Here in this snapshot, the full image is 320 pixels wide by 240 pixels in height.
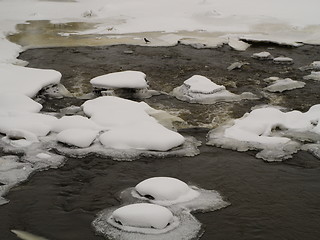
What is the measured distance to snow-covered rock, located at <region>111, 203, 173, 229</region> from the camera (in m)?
4.82

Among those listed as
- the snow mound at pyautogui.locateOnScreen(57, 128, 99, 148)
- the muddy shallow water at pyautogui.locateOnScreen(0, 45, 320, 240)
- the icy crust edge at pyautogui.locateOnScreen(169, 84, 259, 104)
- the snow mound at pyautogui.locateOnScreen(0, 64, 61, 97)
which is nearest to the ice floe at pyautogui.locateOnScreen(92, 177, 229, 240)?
the muddy shallow water at pyautogui.locateOnScreen(0, 45, 320, 240)

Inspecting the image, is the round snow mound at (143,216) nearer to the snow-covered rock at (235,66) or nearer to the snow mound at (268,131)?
the snow mound at (268,131)

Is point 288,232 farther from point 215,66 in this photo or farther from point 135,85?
point 215,66

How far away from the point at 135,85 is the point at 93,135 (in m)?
2.60

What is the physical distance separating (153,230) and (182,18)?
50.3 ft

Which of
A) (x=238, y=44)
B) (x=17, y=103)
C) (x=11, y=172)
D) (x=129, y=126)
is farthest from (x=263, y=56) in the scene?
(x=11, y=172)

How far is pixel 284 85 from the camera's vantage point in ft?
34.2

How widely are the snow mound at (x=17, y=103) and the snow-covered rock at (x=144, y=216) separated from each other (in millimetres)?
3976

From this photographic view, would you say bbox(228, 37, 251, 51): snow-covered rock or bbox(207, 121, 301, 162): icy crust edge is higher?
bbox(228, 37, 251, 51): snow-covered rock

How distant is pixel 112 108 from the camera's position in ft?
27.1

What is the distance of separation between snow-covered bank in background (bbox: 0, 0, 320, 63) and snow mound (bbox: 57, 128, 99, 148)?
277 inches

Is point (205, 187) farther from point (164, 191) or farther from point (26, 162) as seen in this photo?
point (26, 162)

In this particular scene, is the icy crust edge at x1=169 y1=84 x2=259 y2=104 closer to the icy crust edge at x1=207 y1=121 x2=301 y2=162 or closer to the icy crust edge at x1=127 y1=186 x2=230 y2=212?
the icy crust edge at x1=207 y1=121 x2=301 y2=162

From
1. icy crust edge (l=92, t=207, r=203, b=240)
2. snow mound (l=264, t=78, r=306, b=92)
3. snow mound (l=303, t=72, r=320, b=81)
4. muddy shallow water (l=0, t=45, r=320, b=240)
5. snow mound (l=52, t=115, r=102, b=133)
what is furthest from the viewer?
snow mound (l=303, t=72, r=320, b=81)
